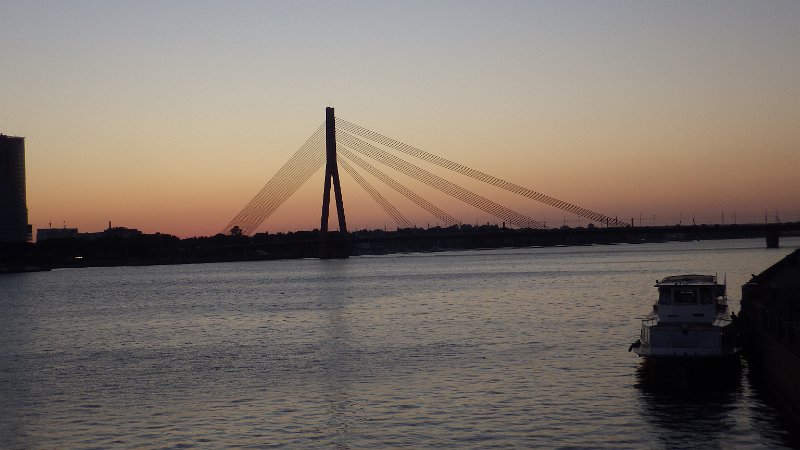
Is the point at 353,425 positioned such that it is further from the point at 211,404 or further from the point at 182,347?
the point at 182,347

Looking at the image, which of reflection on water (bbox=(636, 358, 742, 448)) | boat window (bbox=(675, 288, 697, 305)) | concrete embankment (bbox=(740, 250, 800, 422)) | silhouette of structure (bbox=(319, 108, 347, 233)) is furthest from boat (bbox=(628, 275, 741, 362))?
silhouette of structure (bbox=(319, 108, 347, 233))

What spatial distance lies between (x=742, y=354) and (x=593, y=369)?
670cm

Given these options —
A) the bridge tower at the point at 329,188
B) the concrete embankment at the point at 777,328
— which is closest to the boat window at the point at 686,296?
the concrete embankment at the point at 777,328

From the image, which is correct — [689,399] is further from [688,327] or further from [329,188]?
[329,188]

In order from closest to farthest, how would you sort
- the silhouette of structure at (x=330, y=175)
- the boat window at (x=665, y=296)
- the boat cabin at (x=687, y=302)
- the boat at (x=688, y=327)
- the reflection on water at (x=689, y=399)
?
the reflection on water at (x=689, y=399)
the boat at (x=688, y=327)
the boat cabin at (x=687, y=302)
the boat window at (x=665, y=296)
the silhouette of structure at (x=330, y=175)

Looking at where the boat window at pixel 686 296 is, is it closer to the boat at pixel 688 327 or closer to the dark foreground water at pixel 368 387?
the boat at pixel 688 327

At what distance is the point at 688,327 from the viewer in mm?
29812

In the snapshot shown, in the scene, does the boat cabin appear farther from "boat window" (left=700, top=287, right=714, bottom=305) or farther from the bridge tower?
the bridge tower

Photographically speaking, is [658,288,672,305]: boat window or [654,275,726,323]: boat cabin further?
[658,288,672,305]: boat window

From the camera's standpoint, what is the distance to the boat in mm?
29391

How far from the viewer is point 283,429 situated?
2455cm

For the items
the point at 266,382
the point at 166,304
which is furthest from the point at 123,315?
the point at 266,382

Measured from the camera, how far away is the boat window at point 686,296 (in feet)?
105

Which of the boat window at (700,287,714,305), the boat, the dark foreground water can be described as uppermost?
the boat window at (700,287,714,305)
